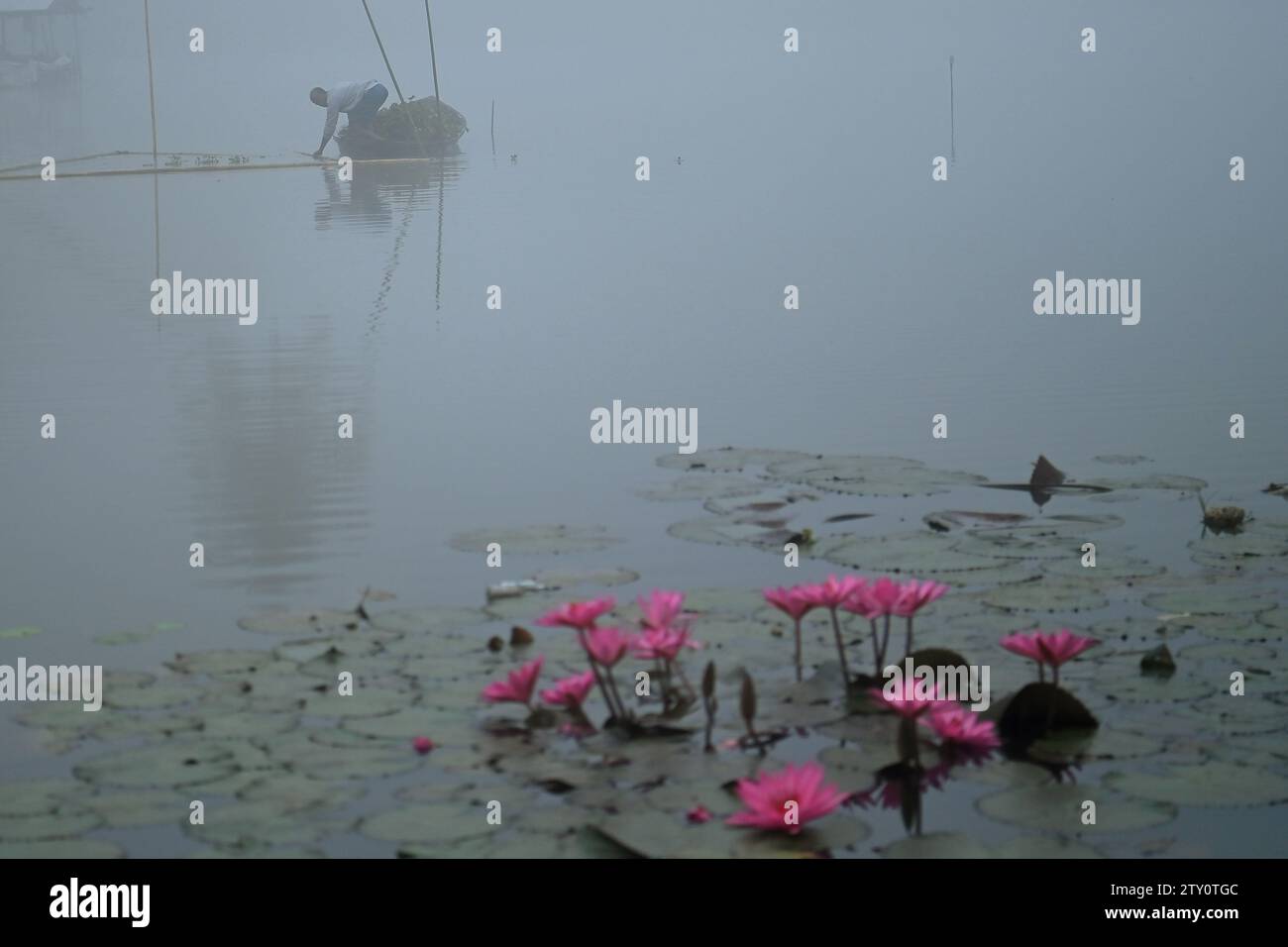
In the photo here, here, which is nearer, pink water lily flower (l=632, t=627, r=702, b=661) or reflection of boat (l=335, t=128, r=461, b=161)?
pink water lily flower (l=632, t=627, r=702, b=661)

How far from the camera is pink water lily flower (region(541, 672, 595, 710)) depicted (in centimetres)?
292

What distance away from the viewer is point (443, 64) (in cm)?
8575

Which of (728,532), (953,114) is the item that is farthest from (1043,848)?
(953,114)

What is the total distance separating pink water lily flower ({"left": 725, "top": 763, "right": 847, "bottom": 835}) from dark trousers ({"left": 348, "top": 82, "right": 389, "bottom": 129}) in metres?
23.1

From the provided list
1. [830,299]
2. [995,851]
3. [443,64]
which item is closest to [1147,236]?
[830,299]

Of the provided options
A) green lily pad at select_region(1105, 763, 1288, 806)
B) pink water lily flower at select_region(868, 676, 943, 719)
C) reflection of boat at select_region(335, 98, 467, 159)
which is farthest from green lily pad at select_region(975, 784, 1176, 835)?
reflection of boat at select_region(335, 98, 467, 159)

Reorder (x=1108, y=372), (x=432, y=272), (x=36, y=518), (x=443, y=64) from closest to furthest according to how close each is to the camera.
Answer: (x=36, y=518) < (x=1108, y=372) < (x=432, y=272) < (x=443, y=64)

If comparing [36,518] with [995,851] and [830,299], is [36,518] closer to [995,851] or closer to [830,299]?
[995,851]

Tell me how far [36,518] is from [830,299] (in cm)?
596

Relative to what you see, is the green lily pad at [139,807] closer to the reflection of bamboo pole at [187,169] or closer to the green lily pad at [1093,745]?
the green lily pad at [1093,745]

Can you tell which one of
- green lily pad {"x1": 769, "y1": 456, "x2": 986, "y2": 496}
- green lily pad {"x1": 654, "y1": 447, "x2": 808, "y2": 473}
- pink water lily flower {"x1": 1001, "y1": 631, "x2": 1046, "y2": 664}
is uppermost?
green lily pad {"x1": 654, "y1": 447, "x2": 808, "y2": 473}

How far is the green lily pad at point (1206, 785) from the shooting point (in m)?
2.63

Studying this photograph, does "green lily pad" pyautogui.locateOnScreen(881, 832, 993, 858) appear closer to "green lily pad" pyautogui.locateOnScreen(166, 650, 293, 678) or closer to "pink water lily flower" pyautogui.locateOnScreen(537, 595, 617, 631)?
"pink water lily flower" pyautogui.locateOnScreen(537, 595, 617, 631)

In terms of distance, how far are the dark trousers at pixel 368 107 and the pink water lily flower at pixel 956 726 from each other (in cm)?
2281
